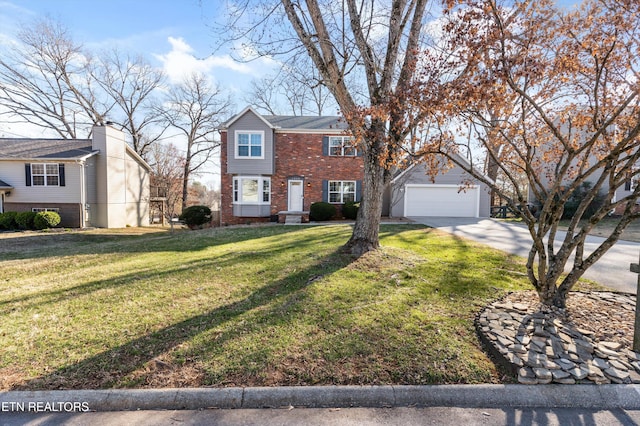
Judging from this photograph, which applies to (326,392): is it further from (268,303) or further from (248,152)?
(248,152)

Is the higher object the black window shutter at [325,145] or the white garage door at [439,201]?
the black window shutter at [325,145]

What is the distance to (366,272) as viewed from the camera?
570 centimetres

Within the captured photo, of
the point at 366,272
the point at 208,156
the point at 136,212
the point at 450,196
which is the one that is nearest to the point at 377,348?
the point at 366,272

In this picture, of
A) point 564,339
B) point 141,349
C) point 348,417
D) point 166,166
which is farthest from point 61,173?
point 564,339

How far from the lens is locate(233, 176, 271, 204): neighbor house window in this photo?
659 inches

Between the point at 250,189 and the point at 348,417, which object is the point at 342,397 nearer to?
the point at 348,417

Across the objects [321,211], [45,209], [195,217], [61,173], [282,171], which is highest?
[282,171]

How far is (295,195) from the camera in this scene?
17281 mm

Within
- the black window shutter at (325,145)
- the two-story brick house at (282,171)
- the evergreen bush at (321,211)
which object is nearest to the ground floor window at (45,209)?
the two-story brick house at (282,171)

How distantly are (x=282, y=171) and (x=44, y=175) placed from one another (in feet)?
45.1

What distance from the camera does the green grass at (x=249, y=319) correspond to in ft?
9.27

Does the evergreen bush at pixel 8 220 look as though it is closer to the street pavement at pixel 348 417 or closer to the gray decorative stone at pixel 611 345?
the street pavement at pixel 348 417

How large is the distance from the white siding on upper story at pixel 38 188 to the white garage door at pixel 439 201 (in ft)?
62.3

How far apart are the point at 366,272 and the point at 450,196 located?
13.7 m
